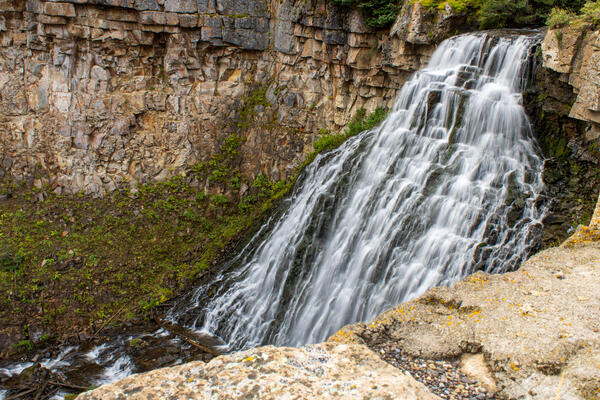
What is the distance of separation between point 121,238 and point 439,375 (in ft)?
51.6

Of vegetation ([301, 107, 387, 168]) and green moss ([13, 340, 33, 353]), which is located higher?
vegetation ([301, 107, 387, 168])

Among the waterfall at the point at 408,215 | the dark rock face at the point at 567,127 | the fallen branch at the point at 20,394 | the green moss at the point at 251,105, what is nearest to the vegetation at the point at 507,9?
the waterfall at the point at 408,215

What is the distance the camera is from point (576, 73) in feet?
33.6

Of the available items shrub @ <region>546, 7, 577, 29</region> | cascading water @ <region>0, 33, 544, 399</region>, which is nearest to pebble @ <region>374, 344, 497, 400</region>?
cascading water @ <region>0, 33, 544, 399</region>

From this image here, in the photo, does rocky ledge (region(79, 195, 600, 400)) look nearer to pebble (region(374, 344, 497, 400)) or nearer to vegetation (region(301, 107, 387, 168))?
pebble (region(374, 344, 497, 400))

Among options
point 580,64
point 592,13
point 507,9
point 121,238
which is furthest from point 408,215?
point 121,238

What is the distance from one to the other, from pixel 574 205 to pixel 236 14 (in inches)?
565

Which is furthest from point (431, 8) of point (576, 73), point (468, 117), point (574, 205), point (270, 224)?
point (270, 224)

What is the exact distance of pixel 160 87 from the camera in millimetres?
19062

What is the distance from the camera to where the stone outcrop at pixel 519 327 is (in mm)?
4203

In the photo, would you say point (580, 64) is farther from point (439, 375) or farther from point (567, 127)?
point (439, 375)

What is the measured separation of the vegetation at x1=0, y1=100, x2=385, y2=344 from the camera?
15.4m

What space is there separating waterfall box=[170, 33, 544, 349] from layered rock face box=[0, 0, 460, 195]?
13.6 ft

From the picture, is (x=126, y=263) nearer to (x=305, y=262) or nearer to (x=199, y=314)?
(x=199, y=314)
